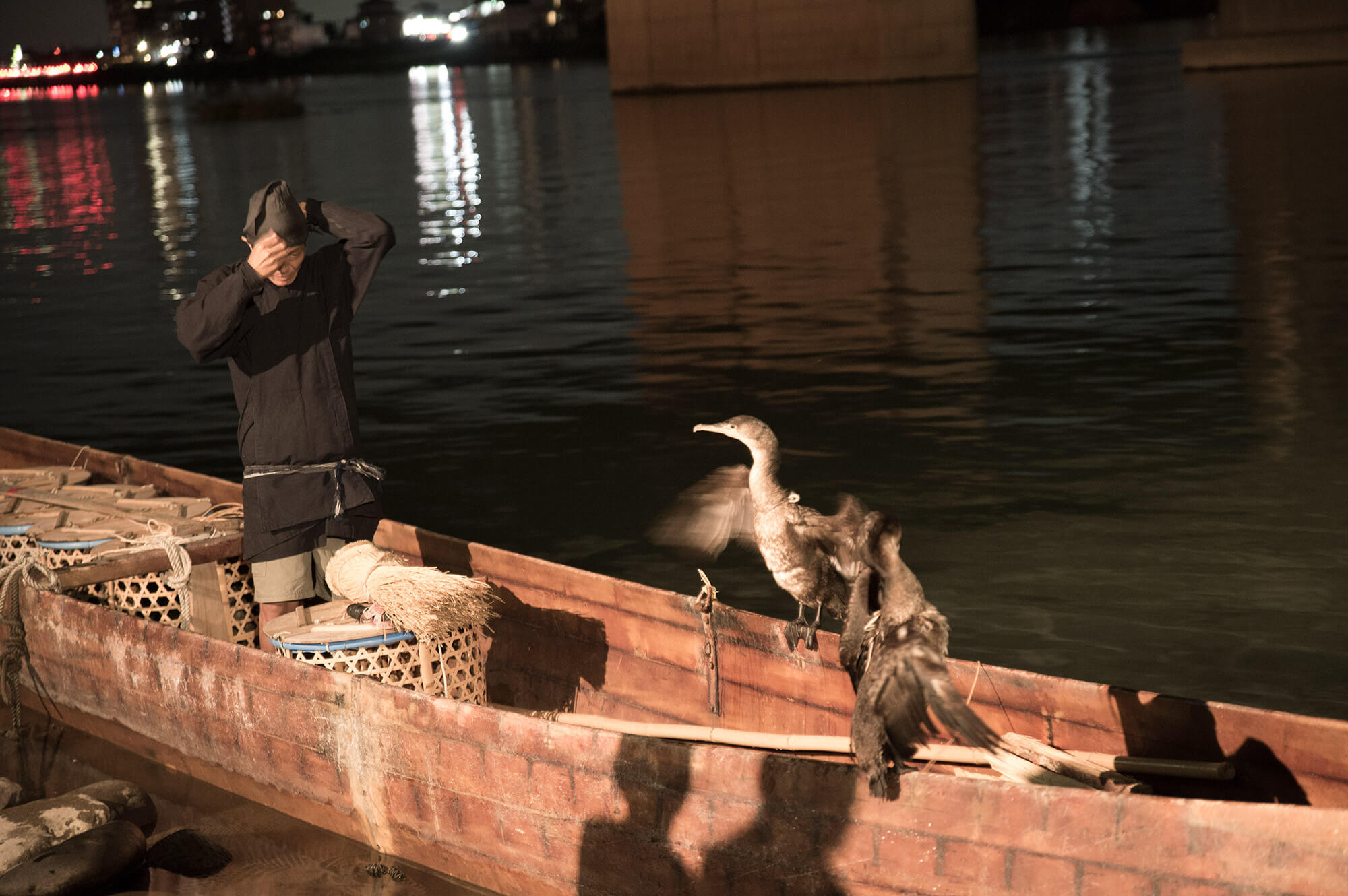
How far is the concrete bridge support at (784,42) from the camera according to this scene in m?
53.2

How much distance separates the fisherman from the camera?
5.34m

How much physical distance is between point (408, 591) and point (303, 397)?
0.85 m

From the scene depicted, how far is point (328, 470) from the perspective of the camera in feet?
17.8

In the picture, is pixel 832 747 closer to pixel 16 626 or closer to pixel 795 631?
pixel 795 631

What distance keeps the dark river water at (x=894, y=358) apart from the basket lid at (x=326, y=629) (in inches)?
105

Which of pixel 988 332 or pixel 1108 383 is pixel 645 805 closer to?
pixel 1108 383

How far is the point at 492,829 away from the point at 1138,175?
2228cm

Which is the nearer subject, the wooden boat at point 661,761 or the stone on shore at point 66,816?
the wooden boat at point 661,761

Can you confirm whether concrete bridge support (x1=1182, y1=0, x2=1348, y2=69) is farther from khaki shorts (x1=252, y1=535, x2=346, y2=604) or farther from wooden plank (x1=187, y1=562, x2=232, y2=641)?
khaki shorts (x1=252, y1=535, x2=346, y2=604)

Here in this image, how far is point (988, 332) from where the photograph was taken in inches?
539

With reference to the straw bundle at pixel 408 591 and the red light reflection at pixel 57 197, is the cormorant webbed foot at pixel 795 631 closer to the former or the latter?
the straw bundle at pixel 408 591

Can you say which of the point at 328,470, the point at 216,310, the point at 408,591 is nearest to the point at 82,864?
the point at 408,591

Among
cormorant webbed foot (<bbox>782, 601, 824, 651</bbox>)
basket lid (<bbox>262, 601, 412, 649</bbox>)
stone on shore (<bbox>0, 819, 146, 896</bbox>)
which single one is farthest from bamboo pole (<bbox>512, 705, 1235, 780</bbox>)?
stone on shore (<bbox>0, 819, 146, 896</bbox>)

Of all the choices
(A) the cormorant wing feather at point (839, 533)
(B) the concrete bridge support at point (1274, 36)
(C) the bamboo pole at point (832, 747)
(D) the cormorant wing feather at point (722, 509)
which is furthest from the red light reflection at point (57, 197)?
(B) the concrete bridge support at point (1274, 36)
